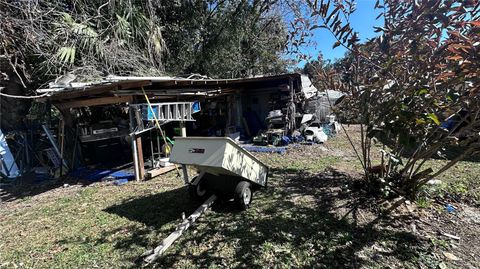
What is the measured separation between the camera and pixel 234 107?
11883 millimetres

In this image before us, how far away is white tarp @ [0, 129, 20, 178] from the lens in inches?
281

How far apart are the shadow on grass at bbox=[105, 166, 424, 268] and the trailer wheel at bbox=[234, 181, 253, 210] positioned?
15cm

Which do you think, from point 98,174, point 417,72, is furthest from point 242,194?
point 98,174

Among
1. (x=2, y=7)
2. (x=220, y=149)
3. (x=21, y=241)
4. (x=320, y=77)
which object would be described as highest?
(x=2, y=7)

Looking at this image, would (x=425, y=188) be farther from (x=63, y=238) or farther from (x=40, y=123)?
(x=40, y=123)

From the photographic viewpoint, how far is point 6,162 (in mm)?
7172

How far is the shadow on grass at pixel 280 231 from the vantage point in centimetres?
291

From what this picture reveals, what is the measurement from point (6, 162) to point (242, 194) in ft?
24.0

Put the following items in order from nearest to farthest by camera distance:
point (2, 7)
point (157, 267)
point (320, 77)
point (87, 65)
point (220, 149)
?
point (157, 267) < point (220, 149) < point (320, 77) < point (2, 7) < point (87, 65)

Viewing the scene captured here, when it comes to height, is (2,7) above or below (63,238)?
above

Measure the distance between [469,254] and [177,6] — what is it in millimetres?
12085

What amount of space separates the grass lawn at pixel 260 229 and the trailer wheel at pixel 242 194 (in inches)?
5.4

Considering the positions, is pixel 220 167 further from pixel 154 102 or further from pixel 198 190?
pixel 154 102

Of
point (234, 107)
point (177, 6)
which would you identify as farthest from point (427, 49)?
point (177, 6)
